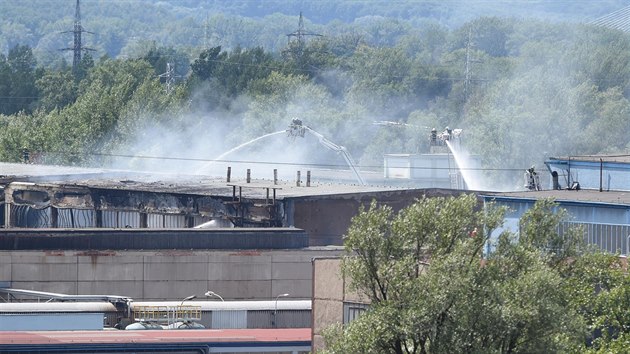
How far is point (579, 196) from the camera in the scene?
36.1 m

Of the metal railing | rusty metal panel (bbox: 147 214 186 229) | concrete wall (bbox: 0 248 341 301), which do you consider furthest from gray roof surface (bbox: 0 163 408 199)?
the metal railing

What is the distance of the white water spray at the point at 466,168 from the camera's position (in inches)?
3108

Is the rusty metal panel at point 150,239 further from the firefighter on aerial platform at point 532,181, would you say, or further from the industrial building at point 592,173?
the industrial building at point 592,173

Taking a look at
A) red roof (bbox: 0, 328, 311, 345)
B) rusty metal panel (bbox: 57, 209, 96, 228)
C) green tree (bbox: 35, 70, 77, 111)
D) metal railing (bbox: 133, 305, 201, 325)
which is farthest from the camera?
green tree (bbox: 35, 70, 77, 111)

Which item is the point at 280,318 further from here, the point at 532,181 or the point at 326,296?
the point at 532,181

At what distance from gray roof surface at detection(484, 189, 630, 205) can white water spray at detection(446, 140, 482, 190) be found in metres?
38.9

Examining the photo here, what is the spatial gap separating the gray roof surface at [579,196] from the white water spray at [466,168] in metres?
38.9

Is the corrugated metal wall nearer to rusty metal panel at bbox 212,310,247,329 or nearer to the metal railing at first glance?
rusty metal panel at bbox 212,310,247,329

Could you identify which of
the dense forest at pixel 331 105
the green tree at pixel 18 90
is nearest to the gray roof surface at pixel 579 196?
the dense forest at pixel 331 105

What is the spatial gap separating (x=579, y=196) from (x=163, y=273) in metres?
13.7

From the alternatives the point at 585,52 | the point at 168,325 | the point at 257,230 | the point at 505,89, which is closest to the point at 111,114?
the point at 505,89

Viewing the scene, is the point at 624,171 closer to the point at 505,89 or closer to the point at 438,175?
the point at 438,175

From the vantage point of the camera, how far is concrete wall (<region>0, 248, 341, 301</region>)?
43125 mm

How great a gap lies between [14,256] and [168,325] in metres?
8.00
